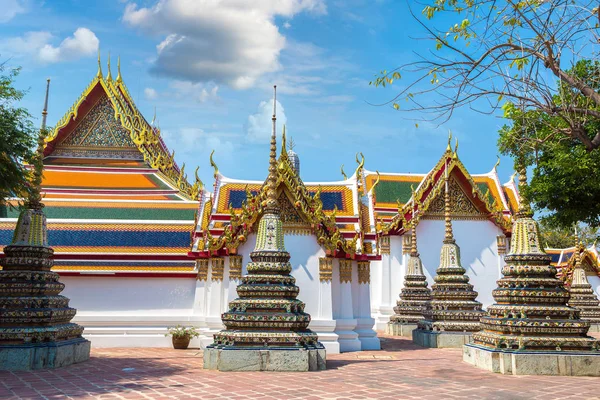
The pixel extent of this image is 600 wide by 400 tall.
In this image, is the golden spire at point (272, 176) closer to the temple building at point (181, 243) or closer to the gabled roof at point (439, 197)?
the temple building at point (181, 243)

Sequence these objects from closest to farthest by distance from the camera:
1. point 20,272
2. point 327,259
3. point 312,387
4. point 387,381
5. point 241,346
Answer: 1. point 312,387
2. point 387,381
3. point 241,346
4. point 20,272
5. point 327,259

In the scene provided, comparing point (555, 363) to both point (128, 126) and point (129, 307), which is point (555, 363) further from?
point (128, 126)

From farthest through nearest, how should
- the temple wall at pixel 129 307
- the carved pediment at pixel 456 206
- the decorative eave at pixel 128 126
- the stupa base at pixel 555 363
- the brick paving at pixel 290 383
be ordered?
the carved pediment at pixel 456 206 → the decorative eave at pixel 128 126 → the temple wall at pixel 129 307 → the stupa base at pixel 555 363 → the brick paving at pixel 290 383

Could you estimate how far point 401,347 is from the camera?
48.4 feet

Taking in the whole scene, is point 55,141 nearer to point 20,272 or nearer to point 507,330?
point 20,272

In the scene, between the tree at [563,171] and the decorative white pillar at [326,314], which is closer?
the tree at [563,171]

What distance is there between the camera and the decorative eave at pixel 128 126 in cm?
2134

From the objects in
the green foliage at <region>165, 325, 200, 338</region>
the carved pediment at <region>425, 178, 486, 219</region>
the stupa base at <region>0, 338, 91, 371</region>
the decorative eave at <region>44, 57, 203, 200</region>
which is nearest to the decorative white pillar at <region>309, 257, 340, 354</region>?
the green foliage at <region>165, 325, 200, 338</region>

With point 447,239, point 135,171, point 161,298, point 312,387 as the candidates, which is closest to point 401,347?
point 447,239

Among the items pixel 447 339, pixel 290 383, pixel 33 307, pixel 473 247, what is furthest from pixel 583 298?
pixel 33 307

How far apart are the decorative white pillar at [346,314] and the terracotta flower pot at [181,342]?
149 inches

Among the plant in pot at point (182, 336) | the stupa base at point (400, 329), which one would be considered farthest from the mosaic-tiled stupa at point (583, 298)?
the plant in pot at point (182, 336)

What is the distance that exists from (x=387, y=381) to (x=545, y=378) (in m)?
2.62

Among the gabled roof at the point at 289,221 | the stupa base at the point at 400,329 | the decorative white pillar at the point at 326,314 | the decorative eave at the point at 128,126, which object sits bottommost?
the stupa base at the point at 400,329
